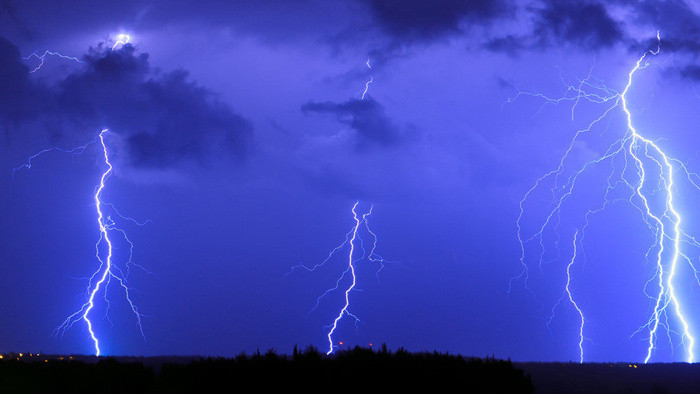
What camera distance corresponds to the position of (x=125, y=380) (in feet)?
35.0

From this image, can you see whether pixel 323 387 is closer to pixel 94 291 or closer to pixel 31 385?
pixel 31 385

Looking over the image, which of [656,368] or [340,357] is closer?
[340,357]

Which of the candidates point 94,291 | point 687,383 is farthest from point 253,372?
point 94,291

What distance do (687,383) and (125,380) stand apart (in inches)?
430

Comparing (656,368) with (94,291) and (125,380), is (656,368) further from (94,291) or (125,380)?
(94,291)

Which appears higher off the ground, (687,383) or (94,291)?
(94,291)

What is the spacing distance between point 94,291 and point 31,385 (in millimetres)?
13854

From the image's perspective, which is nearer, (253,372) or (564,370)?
(253,372)

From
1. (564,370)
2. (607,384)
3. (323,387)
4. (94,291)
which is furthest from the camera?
(94,291)

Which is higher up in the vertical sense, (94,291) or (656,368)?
(94,291)

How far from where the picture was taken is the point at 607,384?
14.4 metres

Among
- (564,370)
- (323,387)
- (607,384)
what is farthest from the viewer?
(564,370)

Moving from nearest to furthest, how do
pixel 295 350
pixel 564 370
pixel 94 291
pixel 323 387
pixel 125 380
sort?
pixel 323 387
pixel 295 350
pixel 125 380
pixel 564 370
pixel 94 291

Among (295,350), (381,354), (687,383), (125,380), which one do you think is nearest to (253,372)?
(295,350)
